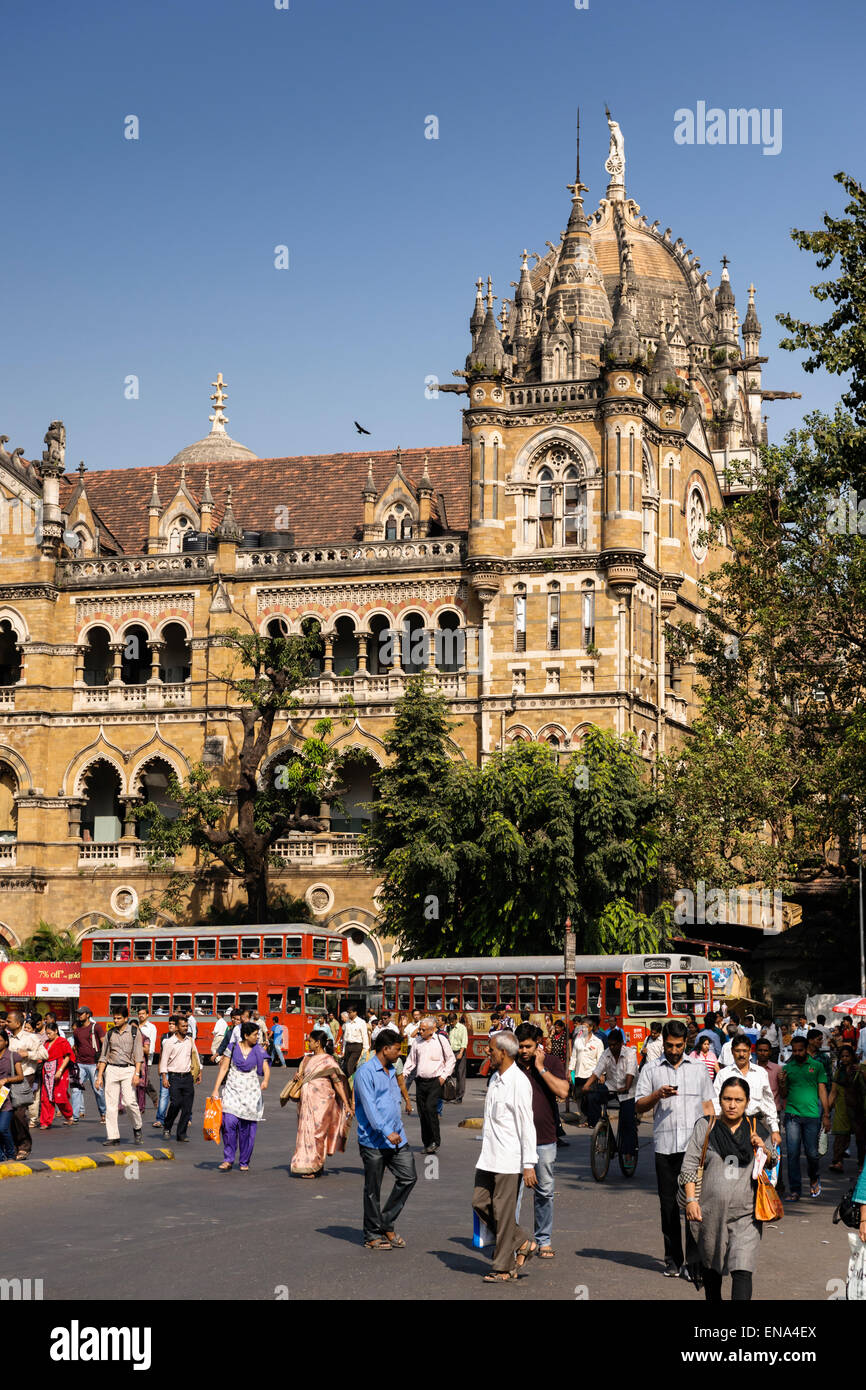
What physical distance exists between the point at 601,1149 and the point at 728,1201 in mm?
10308

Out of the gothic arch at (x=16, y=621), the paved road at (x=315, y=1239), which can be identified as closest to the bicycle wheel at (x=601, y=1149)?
the paved road at (x=315, y=1239)

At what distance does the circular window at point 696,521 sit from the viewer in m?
64.8

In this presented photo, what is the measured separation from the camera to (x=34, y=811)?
205ft

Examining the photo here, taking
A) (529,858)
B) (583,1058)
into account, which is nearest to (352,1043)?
(583,1058)

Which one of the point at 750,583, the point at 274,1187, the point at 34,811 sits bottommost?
the point at 274,1187

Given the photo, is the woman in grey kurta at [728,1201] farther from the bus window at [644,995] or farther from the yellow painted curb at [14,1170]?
the bus window at [644,995]

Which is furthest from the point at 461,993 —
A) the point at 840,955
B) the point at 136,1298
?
the point at 136,1298

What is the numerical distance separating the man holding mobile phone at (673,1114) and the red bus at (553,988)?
73.8 feet

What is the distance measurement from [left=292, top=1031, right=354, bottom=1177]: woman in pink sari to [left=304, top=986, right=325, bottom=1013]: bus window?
23855 millimetres

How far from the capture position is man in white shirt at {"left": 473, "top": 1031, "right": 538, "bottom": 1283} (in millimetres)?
14312

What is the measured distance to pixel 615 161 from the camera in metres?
79.9

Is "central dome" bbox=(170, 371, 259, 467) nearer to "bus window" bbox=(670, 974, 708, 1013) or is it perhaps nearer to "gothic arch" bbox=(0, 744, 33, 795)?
"gothic arch" bbox=(0, 744, 33, 795)

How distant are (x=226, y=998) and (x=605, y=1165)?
2583cm
